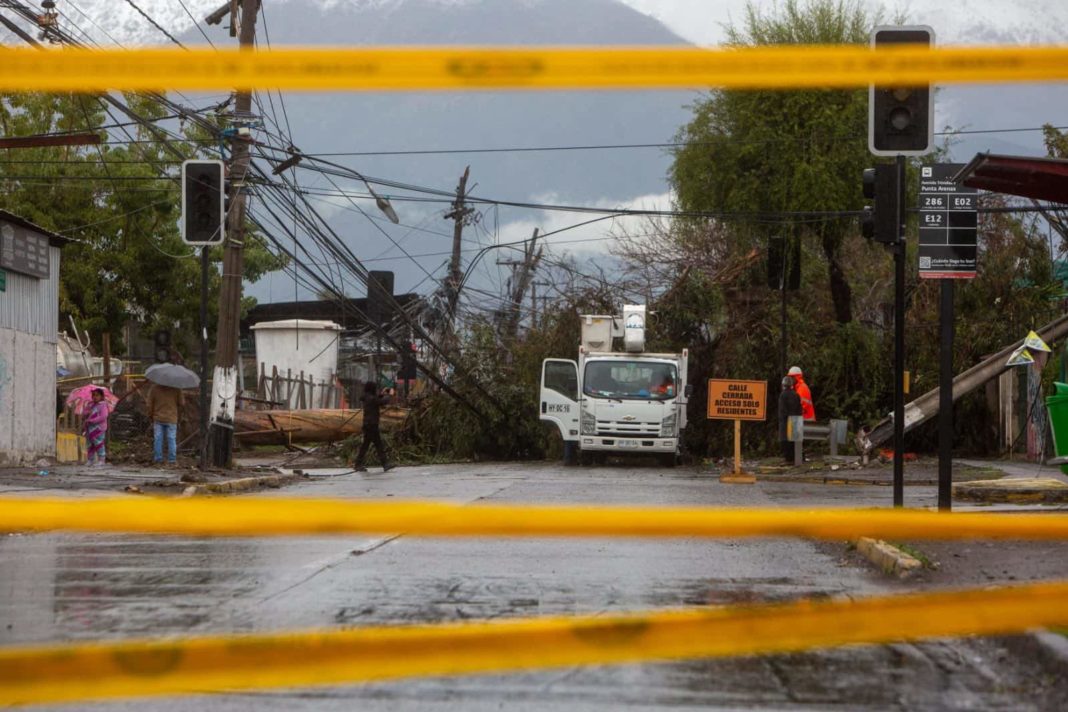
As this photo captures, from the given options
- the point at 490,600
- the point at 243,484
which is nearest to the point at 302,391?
the point at 243,484

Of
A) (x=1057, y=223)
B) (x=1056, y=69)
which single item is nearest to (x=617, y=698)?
(x=1056, y=69)

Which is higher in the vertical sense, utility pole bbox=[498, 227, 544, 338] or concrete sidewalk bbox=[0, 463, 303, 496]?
utility pole bbox=[498, 227, 544, 338]

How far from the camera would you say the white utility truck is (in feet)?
90.2

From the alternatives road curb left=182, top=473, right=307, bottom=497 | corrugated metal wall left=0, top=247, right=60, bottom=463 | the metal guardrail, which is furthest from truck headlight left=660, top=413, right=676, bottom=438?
corrugated metal wall left=0, top=247, right=60, bottom=463

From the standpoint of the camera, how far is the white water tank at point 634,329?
Result: 91.9 ft

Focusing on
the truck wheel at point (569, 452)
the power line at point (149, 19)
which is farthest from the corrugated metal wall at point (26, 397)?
the truck wheel at point (569, 452)

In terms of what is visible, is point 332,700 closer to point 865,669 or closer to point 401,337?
point 865,669

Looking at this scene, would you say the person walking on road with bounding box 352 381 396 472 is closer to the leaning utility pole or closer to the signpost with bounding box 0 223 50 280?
the leaning utility pole

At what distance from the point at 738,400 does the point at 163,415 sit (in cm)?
930

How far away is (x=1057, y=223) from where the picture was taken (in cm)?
2895

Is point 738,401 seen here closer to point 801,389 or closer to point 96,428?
point 801,389

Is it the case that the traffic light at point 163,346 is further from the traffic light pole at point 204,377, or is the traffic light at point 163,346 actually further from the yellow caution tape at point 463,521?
the yellow caution tape at point 463,521

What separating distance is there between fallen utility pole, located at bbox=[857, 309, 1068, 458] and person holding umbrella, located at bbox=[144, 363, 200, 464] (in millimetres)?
11526

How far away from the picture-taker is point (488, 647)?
503cm
